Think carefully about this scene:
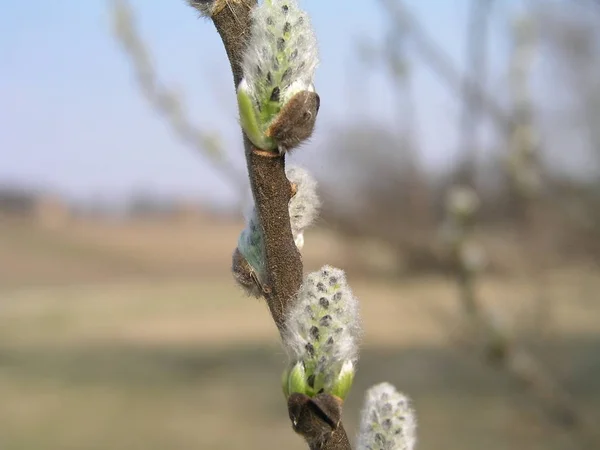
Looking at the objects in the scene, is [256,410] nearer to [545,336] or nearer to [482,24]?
[545,336]

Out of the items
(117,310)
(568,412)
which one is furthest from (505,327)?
(117,310)

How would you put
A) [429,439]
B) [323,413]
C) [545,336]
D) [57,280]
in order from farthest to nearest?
[57,280] → [429,439] → [545,336] → [323,413]

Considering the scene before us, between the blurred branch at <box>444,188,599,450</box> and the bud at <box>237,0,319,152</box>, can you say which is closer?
the bud at <box>237,0,319,152</box>

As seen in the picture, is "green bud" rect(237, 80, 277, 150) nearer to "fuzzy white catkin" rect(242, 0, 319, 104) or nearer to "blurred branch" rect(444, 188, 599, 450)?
"fuzzy white catkin" rect(242, 0, 319, 104)

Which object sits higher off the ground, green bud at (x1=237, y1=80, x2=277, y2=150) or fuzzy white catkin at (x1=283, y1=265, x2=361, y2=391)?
green bud at (x1=237, y1=80, x2=277, y2=150)

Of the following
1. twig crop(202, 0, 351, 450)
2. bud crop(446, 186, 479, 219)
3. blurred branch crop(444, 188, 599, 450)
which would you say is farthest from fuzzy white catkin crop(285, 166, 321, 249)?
bud crop(446, 186, 479, 219)

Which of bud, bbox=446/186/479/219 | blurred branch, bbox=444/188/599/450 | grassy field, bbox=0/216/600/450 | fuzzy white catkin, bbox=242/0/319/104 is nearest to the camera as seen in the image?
fuzzy white catkin, bbox=242/0/319/104

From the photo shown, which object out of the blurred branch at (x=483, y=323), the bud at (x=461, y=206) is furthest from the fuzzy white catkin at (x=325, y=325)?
the bud at (x=461, y=206)
